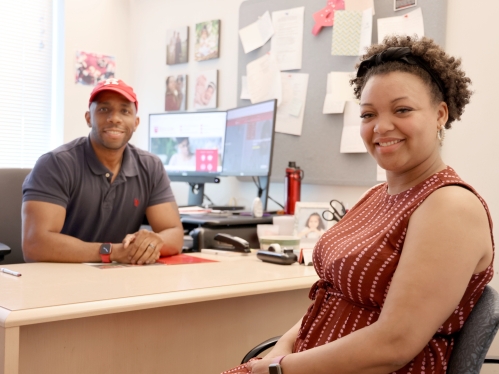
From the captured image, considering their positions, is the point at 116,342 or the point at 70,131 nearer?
the point at 116,342

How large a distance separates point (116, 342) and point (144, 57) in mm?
2708

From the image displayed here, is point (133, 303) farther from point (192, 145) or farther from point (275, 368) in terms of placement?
point (192, 145)

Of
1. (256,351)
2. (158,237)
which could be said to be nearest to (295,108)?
(158,237)

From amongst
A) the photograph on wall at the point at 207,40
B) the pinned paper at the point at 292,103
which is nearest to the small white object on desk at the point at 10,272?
the pinned paper at the point at 292,103

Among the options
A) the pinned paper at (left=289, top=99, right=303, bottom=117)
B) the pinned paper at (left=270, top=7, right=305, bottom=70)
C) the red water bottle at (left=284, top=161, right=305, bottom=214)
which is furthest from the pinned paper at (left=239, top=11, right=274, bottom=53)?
the red water bottle at (left=284, top=161, right=305, bottom=214)

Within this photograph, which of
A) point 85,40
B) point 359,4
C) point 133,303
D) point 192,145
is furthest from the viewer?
point 85,40

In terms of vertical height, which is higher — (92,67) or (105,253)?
(92,67)

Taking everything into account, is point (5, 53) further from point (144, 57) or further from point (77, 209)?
point (77, 209)

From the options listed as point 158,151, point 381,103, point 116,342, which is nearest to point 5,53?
point 158,151

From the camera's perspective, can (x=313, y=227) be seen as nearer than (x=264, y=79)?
Yes

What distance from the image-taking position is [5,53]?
11.8ft

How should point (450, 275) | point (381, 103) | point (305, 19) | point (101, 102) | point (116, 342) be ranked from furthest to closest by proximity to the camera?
point (305, 19)
point (101, 102)
point (116, 342)
point (381, 103)
point (450, 275)

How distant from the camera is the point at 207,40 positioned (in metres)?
3.38

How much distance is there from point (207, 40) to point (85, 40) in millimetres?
868
